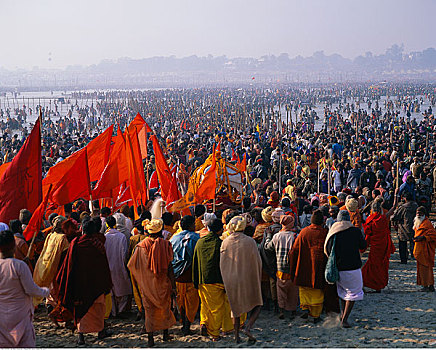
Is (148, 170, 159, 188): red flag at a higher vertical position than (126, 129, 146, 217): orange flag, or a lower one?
lower

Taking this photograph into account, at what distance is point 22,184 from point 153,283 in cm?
234

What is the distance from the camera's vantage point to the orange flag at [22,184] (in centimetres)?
582

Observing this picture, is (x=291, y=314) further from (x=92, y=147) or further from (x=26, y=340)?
(x=92, y=147)

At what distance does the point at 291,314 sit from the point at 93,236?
2295mm

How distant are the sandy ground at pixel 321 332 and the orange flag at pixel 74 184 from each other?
1.41 meters

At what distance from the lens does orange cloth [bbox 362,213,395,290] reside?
599 cm

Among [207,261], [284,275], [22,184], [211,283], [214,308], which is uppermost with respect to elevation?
[22,184]

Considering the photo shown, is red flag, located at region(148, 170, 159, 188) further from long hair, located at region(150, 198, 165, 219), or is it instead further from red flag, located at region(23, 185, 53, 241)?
red flag, located at region(23, 185, 53, 241)

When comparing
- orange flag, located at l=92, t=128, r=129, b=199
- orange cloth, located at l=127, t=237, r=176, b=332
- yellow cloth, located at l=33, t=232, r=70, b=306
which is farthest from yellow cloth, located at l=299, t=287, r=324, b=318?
orange flag, located at l=92, t=128, r=129, b=199

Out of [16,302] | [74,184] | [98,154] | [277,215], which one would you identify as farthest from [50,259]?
[98,154]

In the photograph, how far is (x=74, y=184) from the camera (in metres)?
6.30

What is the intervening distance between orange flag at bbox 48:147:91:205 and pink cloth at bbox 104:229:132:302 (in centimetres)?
113

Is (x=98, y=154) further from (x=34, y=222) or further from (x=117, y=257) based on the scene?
(x=117, y=257)

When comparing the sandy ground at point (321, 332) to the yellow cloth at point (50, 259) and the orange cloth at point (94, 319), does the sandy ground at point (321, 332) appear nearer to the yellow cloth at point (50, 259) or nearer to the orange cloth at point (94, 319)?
the orange cloth at point (94, 319)
